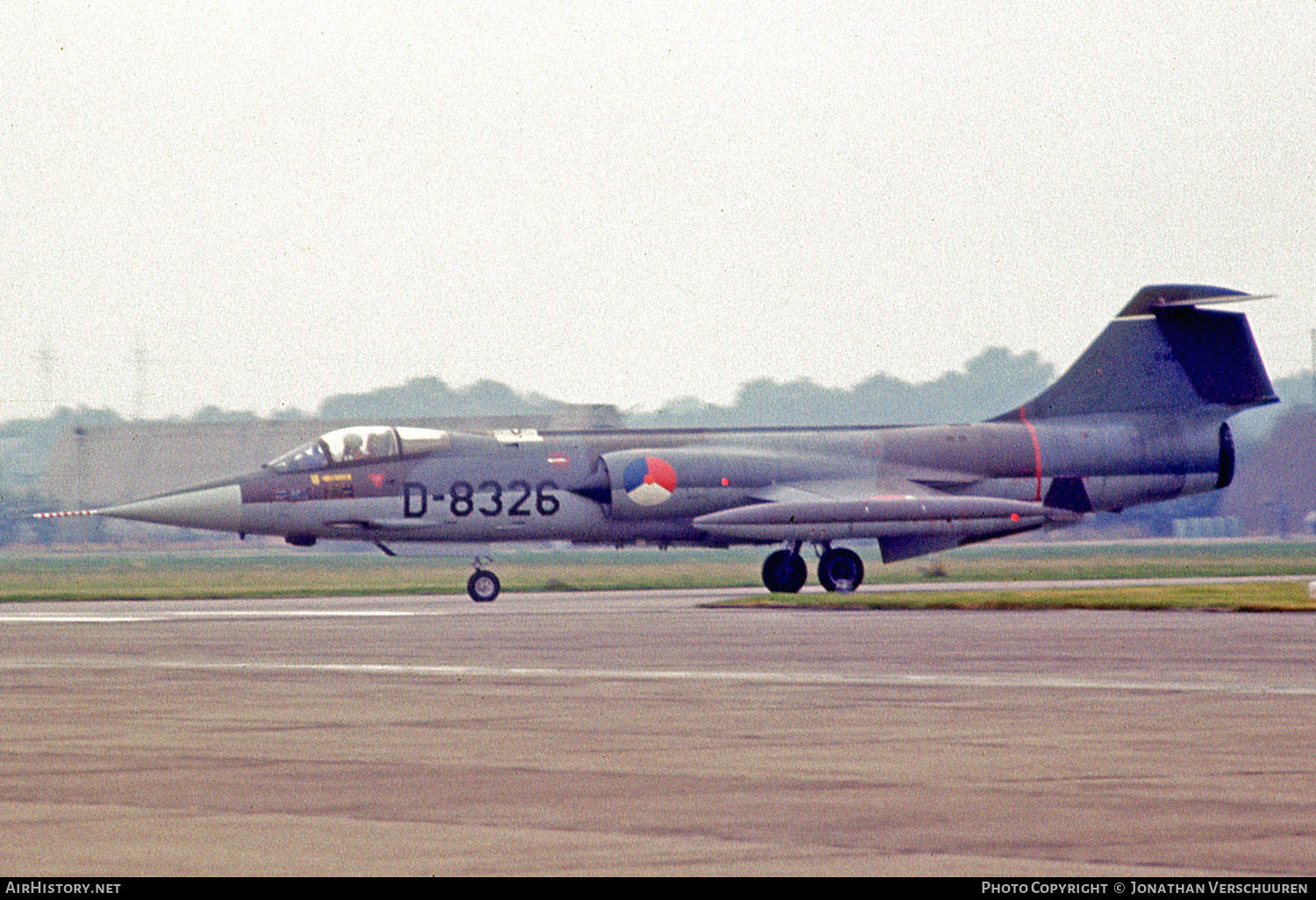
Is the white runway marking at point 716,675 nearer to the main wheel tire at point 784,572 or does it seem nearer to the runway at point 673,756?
the runway at point 673,756

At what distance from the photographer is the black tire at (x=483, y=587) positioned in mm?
38594

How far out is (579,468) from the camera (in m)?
39.8

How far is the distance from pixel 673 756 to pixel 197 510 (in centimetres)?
2831

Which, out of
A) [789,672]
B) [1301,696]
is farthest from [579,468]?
[1301,696]

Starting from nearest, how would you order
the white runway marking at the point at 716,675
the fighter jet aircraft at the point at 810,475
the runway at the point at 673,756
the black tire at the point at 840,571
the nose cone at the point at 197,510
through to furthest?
the runway at the point at 673,756 → the white runway marking at the point at 716,675 → the nose cone at the point at 197,510 → the fighter jet aircraft at the point at 810,475 → the black tire at the point at 840,571

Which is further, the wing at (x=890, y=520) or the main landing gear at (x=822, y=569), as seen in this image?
the main landing gear at (x=822, y=569)

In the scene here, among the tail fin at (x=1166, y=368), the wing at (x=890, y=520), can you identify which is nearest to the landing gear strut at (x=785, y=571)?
the wing at (x=890, y=520)

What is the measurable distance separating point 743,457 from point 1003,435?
5311 mm

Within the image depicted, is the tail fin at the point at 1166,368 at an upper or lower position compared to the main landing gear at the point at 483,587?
upper

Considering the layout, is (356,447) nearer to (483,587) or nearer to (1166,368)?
(483,587)

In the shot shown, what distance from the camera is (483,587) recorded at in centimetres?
3872

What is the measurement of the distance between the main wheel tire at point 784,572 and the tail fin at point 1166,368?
614 centimetres

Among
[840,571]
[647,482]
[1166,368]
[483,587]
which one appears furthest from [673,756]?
[1166,368]

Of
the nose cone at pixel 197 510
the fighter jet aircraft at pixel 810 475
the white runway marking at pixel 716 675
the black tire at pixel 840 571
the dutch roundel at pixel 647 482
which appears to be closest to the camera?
the white runway marking at pixel 716 675
